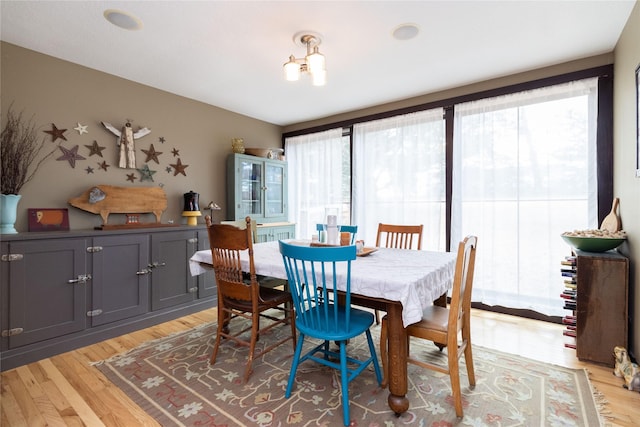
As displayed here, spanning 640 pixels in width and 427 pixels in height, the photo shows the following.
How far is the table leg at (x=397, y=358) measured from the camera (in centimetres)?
156

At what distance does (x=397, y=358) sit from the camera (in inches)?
61.7

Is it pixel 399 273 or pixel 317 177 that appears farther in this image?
pixel 317 177

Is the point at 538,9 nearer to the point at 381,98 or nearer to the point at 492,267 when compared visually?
the point at 381,98

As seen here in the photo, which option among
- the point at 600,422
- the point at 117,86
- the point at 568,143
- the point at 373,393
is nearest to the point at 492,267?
the point at 568,143

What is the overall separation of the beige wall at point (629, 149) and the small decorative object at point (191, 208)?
3889 millimetres

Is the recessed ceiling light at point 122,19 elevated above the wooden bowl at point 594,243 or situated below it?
above

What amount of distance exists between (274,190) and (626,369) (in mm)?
3985

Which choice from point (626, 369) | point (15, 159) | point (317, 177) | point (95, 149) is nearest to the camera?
point (626, 369)

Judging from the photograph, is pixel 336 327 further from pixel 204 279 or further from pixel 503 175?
pixel 503 175

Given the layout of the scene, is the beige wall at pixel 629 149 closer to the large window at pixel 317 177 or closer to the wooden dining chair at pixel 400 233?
the wooden dining chair at pixel 400 233

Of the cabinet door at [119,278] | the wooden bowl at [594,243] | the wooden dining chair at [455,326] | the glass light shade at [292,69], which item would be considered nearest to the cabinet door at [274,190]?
the cabinet door at [119,278]

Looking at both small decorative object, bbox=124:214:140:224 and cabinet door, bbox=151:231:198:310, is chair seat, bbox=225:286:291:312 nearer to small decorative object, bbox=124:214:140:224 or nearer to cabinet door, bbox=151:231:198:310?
cabinet door, bbox=151:231:198:310

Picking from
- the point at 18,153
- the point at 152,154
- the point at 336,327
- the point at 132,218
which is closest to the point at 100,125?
the point at 152,154

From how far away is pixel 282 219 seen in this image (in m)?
4.73
